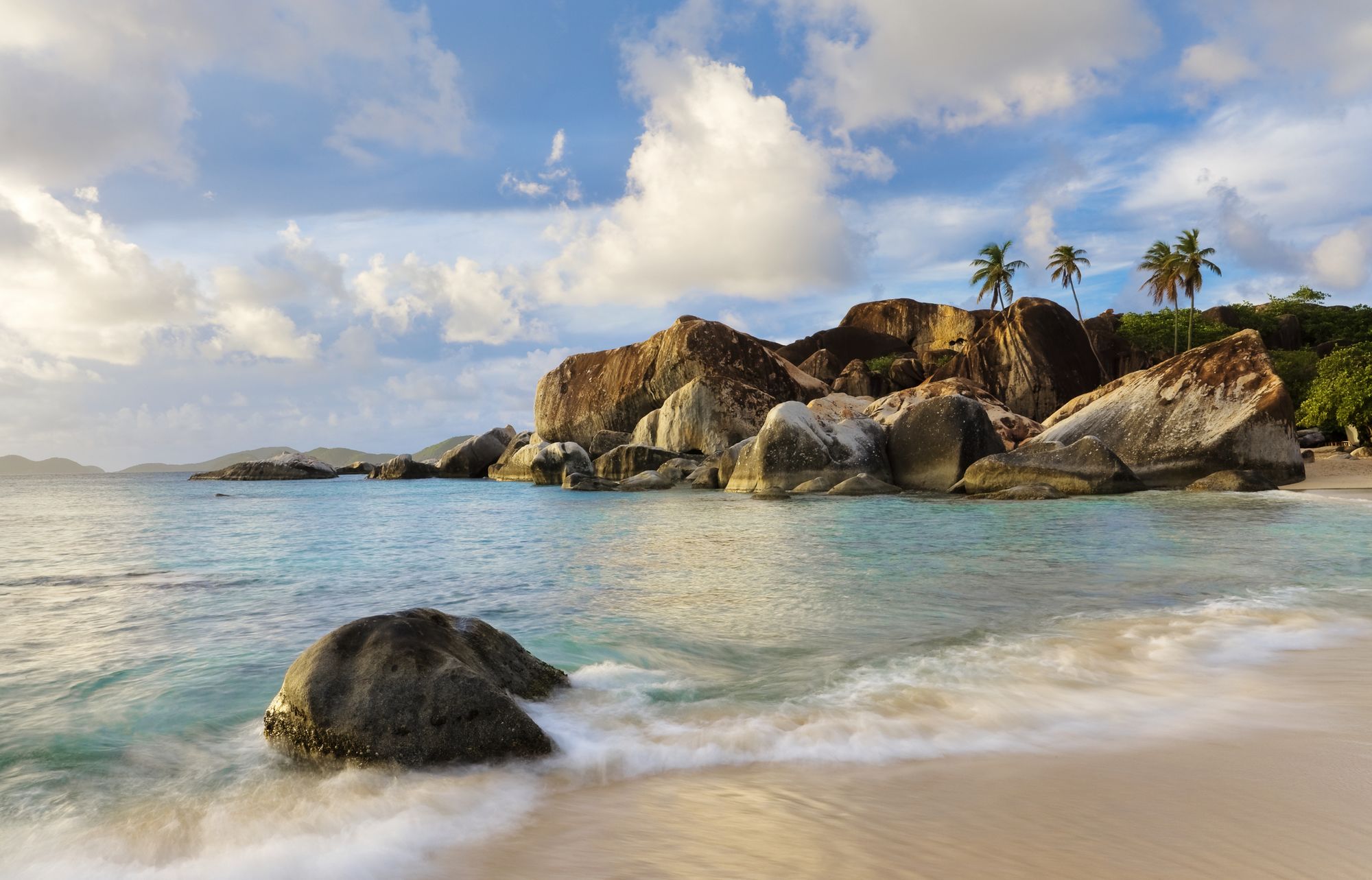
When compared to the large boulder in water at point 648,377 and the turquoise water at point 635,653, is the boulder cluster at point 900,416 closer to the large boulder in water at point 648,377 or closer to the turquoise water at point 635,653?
the large boulder in water at point 648,377

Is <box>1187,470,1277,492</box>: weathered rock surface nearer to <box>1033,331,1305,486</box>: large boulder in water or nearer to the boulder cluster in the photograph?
the boulder cluster

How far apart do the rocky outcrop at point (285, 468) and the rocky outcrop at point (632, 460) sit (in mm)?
33054

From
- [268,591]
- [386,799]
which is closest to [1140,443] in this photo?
[268,591]

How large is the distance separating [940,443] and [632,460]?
486 inches

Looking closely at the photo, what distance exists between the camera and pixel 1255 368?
1814 centimetres

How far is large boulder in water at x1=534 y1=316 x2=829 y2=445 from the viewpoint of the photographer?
33875 mm

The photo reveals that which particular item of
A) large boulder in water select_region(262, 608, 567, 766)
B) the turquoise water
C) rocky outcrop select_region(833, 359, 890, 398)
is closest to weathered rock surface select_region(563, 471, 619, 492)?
the turquoise water

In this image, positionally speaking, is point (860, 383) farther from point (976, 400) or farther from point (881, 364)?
point (976, 400)

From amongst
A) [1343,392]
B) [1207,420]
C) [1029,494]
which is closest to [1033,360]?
[1343,392]

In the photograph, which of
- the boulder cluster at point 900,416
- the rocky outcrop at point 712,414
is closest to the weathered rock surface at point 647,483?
the boulder cluster at point 900,416

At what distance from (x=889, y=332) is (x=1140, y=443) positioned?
37401 mm

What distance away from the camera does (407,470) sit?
154 feet

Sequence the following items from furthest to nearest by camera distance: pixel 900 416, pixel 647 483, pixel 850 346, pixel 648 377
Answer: pixel 850 346, pixel 648 377, pixel 647 483, pixel 900 416

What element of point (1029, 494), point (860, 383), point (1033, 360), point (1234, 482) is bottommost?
point (1029, 494)
